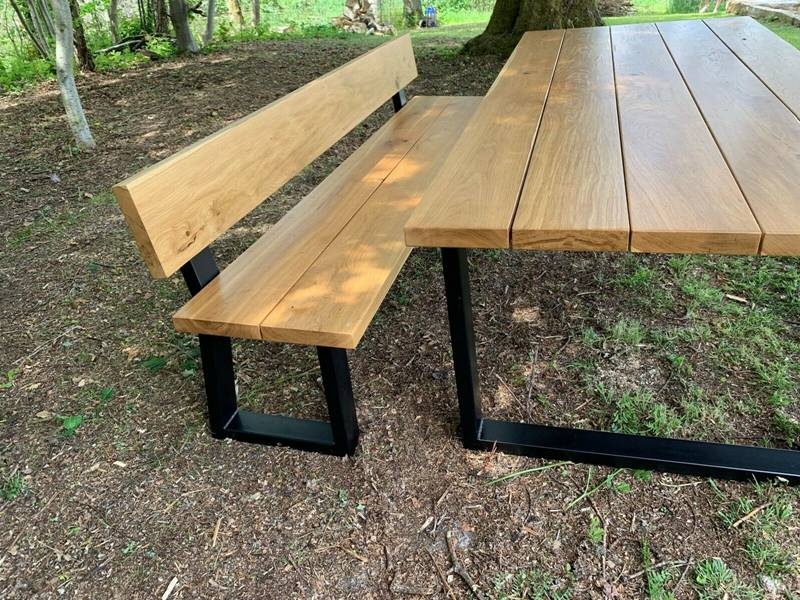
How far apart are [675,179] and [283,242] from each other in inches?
50.6

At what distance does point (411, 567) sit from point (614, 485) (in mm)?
660

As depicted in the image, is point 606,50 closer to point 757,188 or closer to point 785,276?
point 785,276

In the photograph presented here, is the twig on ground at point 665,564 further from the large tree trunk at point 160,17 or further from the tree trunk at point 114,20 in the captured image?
the large tree trunk at point 160,17

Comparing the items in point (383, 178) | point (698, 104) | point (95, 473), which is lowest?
point (95, 473)

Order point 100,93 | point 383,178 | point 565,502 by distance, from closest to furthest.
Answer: point 565,502
point 383,178
point 100,93

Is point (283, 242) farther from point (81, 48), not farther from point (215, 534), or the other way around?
point (81, 48)

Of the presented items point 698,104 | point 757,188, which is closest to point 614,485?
point 757,188

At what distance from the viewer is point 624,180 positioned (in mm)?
1498

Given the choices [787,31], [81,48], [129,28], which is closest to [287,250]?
[81,48]

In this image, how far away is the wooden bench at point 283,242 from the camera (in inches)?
65.2

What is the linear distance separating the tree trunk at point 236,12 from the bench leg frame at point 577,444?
1247 cm

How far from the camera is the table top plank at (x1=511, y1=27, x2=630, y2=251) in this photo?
1.32 meters

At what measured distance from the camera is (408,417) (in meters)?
2.16

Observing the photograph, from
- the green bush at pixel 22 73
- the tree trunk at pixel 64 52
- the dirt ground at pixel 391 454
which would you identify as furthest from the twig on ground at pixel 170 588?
the green bush at pixel 22 73
